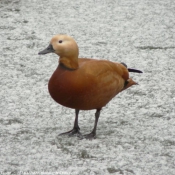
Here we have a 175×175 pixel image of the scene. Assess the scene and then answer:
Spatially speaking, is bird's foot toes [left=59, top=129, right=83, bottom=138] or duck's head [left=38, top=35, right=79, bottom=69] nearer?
duck's head [left=38, top=35, right=79, bottom=69]

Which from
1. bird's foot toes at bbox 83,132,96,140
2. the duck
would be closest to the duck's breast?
the duck

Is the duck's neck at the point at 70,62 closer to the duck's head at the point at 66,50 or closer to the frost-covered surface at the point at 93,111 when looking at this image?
the duck's head at the point at 66,50

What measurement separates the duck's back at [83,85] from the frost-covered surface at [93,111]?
362mm

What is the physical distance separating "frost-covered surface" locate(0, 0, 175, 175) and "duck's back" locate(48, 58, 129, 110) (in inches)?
14.2

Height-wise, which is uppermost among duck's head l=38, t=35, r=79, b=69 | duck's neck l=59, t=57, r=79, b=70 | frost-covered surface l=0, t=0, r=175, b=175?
duck's head l=38, t=35, r=79, b=69

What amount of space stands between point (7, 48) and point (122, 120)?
7.33 ft

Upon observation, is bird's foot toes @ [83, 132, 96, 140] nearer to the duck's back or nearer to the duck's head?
the duck's back

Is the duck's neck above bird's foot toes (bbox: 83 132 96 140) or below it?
above

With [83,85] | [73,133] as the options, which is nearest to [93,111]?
[73,133]

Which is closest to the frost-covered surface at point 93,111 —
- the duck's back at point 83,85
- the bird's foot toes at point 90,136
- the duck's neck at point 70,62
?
the bird's foot toes at point 90,136

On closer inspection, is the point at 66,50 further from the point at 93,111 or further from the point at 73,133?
the point at 93,111

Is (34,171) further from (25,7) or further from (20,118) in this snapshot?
(25,7)

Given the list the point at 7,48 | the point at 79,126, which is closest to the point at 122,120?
the point at 79,126

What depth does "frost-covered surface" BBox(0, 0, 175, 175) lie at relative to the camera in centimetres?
384
